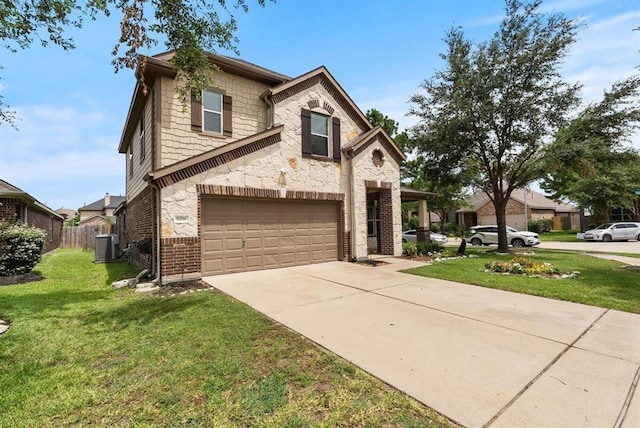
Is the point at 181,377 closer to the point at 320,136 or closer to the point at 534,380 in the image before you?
the point at 534,380

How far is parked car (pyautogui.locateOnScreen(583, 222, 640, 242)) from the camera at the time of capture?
23578mm

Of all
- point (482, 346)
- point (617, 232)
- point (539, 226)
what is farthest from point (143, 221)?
point (539, 226)

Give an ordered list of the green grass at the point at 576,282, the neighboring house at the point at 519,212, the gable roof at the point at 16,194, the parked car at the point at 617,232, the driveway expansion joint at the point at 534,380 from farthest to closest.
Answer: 1. the neighboring house at the point at 519,212
2. the parked car at the point at 617,232
3. the gable roof at the point at 16,194
4. the green grass at the point at 576,282
5. the driveway expansion joint at the point at 534,380

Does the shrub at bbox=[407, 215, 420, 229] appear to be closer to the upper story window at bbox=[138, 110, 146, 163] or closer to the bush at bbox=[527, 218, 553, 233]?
the bush at bbox=[527, 218, 553, 233]

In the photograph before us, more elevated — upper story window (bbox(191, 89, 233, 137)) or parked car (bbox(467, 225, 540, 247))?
upper story window (bbox(191, 89, 233, 137))

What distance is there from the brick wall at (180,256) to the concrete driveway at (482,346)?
4.93 feet

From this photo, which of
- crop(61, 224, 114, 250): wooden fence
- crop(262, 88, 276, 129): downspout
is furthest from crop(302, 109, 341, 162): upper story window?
crop(61, 224, 114, 250): wooden fence

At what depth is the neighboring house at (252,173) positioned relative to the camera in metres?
8.43

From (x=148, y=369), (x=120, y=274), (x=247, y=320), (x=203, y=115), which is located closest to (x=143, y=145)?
(x=203, y=115)

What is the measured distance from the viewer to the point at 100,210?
49.7m

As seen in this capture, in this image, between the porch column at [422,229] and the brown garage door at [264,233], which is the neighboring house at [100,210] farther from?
the porch column at [422,229]

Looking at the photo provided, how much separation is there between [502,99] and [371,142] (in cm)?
695

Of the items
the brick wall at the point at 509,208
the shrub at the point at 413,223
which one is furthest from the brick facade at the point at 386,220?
the brick wall at the point at 509,208

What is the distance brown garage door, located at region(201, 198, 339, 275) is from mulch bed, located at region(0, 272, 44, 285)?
5.34m
